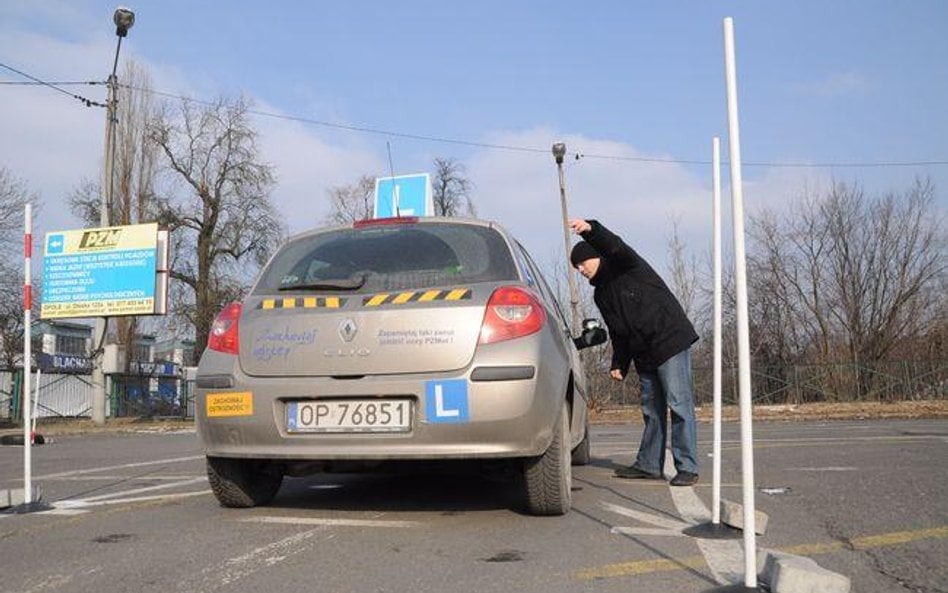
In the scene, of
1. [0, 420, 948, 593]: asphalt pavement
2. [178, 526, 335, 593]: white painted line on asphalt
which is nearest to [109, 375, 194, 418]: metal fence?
[0, 420, 948, 593]: asphalt pavement

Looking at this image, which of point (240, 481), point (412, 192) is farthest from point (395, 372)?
point (412, 192)

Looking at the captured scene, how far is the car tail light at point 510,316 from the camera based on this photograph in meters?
3.68

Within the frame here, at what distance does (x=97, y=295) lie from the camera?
22.7m

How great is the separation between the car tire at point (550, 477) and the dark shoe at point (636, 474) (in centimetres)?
183

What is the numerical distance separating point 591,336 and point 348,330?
7.77 feet

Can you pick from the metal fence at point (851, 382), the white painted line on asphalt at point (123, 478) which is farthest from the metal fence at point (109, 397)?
the white painted line on asphalt at point (123, 478)

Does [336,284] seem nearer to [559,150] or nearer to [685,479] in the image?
[685,479]

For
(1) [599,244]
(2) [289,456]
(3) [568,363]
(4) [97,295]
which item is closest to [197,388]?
(2) [289,456]

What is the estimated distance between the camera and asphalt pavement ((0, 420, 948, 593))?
2.84 meters

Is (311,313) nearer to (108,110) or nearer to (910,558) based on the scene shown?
(910,558)

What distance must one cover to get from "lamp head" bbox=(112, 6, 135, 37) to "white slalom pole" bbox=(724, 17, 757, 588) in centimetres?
2127

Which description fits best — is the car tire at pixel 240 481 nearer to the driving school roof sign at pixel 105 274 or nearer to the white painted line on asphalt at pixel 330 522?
the white painted line on asphalt at pixel 330 522

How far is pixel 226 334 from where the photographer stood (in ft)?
13.2

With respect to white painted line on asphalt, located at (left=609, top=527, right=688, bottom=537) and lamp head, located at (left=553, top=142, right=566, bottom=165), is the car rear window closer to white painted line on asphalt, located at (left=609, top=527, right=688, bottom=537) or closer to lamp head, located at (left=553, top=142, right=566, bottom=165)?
white painted line on asphalt, located at (left=609, top=527, right=688, bottom=537)
